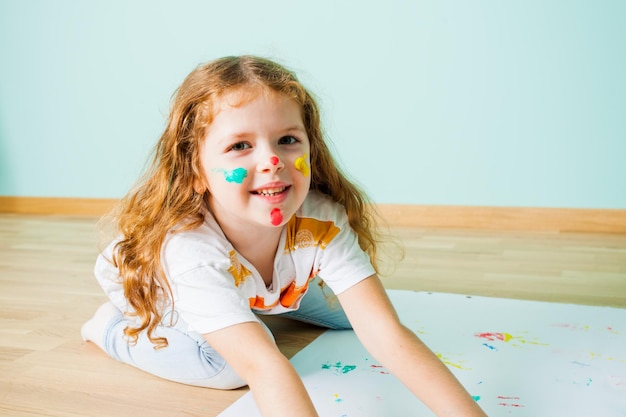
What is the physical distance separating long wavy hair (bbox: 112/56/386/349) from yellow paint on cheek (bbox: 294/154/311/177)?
8 centimetres

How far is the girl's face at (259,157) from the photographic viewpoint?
2.80 ft

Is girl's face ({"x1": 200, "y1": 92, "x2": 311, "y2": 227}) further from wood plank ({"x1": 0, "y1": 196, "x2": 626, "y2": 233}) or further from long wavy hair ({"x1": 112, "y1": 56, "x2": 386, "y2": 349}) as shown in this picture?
wood plank ({"x1": 0, "y1": 196, "x2": 626, "y2": 233})

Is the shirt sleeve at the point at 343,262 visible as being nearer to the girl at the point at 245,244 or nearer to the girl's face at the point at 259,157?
the girl at the point at 245,244

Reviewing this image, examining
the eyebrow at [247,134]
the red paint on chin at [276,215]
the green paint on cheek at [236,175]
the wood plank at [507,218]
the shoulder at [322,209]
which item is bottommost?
the wood plank at [507,218]

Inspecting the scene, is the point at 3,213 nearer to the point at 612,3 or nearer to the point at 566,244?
the point at 566,244

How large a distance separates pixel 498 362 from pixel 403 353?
0.29 meters

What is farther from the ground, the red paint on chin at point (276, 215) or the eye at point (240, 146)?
the eye at point (240, 146)

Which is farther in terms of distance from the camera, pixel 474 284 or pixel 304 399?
pixel 474 284

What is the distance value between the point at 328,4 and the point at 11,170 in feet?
5.71

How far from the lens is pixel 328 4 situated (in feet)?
7.86

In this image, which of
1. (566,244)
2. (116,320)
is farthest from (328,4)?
(116,320)

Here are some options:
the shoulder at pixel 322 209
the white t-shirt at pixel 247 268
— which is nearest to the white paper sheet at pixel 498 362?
the white t-shirt at pixel 247 268

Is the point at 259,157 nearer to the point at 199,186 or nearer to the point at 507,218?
the point at 199,186

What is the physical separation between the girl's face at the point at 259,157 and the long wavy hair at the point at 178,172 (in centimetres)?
2
